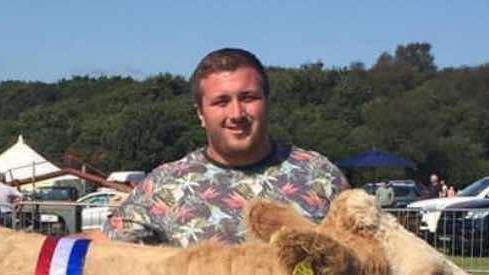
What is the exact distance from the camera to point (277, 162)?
438 cm

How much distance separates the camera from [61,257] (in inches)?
129

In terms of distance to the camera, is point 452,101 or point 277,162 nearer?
point 277,162

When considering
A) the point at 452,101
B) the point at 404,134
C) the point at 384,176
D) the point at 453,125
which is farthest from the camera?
the point at 452,101

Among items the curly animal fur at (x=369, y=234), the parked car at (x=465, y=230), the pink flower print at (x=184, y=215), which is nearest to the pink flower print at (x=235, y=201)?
the pink flower print at (x=184, y=215)

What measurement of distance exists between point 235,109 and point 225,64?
0.18 m

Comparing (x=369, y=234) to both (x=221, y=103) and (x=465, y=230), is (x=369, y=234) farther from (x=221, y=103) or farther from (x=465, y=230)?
(x=465, y=230)

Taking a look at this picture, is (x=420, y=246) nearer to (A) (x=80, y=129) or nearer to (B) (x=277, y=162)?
(B) (x=277, y=162)

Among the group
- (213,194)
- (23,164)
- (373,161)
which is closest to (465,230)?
(213,194)

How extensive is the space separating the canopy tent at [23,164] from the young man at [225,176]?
111ft

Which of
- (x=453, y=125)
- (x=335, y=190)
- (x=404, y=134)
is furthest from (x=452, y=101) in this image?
(x=335, y=190)

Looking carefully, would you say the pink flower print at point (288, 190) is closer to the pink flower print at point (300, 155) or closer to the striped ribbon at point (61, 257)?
the pink flower print at point (300, 155)

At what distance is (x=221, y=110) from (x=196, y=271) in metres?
1.13

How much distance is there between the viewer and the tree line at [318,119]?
203 ft

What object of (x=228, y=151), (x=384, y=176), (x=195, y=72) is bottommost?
(x=384, y=176)
